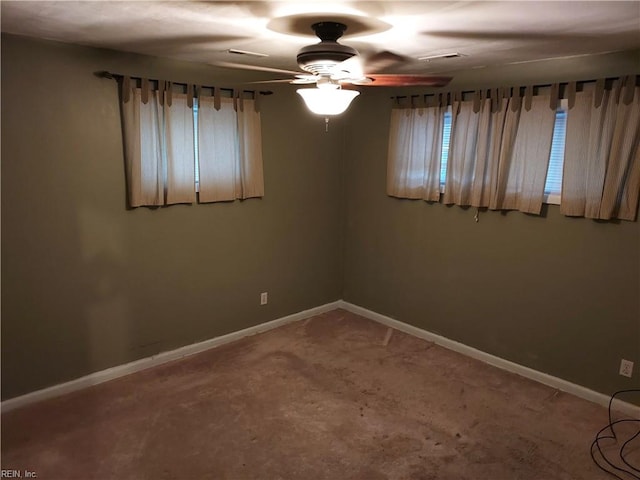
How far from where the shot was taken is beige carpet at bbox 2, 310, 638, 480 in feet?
8.38

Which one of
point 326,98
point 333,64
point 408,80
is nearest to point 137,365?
point 326,98

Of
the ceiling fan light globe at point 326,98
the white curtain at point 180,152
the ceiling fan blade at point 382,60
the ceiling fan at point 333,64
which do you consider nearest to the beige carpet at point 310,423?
the white curtain at point 180,152

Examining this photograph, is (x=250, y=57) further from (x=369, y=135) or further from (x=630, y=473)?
(x=630, y=473)

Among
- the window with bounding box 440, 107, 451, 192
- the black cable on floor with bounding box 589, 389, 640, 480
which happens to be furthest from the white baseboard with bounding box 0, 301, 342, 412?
the black cable on floor with bounding box 589, 389, 640, 480

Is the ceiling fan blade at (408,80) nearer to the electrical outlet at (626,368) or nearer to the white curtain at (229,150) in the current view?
the white curtain at (229,150)

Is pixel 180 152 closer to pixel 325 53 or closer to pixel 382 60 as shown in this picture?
pixel 382 60

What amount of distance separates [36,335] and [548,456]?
3347 mm

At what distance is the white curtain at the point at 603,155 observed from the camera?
293 cm

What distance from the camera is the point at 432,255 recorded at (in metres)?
4.18

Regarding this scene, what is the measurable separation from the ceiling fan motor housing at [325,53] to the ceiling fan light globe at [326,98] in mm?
112

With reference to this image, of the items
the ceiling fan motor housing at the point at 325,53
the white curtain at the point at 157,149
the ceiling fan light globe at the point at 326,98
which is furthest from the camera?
the white curtain at the point at 157,149

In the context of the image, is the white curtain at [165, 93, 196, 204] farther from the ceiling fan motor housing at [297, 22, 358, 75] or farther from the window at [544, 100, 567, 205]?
the window at [544, 100, 567, 205]

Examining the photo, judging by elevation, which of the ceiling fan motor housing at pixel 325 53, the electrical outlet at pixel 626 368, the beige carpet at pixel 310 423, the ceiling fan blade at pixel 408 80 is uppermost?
the ceiling fan motor housing at pixel 325 53

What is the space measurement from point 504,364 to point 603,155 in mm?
1782
